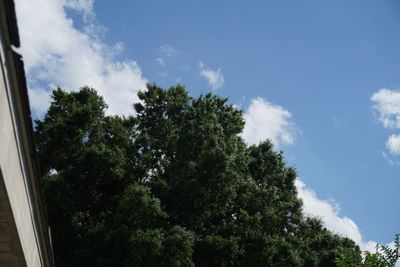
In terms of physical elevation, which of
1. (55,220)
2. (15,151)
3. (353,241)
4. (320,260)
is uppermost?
(353,241)

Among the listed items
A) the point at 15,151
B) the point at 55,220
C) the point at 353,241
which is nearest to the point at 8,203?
the point at 15,151

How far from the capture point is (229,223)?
21.8 m

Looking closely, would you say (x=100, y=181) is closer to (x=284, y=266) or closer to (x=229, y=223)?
(x=229, y=223)

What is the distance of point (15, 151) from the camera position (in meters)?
4.88

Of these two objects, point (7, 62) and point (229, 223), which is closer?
point (7, 62)

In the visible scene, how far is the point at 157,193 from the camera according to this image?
20.8 m

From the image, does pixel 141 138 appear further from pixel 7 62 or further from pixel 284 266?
pixel 7 62

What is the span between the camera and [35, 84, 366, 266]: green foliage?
18141mm

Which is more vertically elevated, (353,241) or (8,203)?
(353,241)

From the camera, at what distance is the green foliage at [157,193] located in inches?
714

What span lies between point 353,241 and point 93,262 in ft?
70.9

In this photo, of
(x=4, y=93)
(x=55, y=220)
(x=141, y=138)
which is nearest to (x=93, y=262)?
(x=55, y=220)

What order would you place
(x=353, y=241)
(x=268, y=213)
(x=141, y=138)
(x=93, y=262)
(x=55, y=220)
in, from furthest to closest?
(x=353, y=241) → (x=141, y=138) → (x=268, y=213) → (x=55, y=220) → (x=93, y=262)

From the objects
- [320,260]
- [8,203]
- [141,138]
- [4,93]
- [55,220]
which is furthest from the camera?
[320,260]
